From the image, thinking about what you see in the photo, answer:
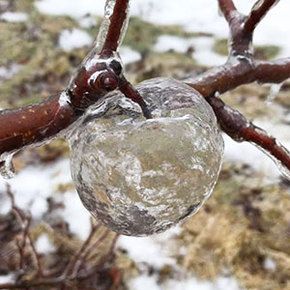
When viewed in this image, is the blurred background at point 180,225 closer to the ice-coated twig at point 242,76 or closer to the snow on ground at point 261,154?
the snow on ground at point 261,154

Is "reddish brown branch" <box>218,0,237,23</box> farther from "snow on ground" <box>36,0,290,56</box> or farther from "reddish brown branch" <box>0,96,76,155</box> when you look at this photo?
"snow on ground" <box>36,0,290,56</box>

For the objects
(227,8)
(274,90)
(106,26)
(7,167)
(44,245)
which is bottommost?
(44,245)

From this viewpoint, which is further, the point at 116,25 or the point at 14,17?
the point at 14,17

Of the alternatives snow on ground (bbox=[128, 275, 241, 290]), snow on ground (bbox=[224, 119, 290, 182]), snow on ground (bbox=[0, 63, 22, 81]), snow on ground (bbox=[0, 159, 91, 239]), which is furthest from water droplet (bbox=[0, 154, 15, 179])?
snow on ground (bbox=[0, 63, 22, 81])

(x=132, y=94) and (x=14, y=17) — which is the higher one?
(x=132, y=94)

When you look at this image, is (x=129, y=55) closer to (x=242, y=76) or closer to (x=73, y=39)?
(x=73, y=39)

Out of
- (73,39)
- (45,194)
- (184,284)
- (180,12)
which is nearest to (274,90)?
(184,284)
